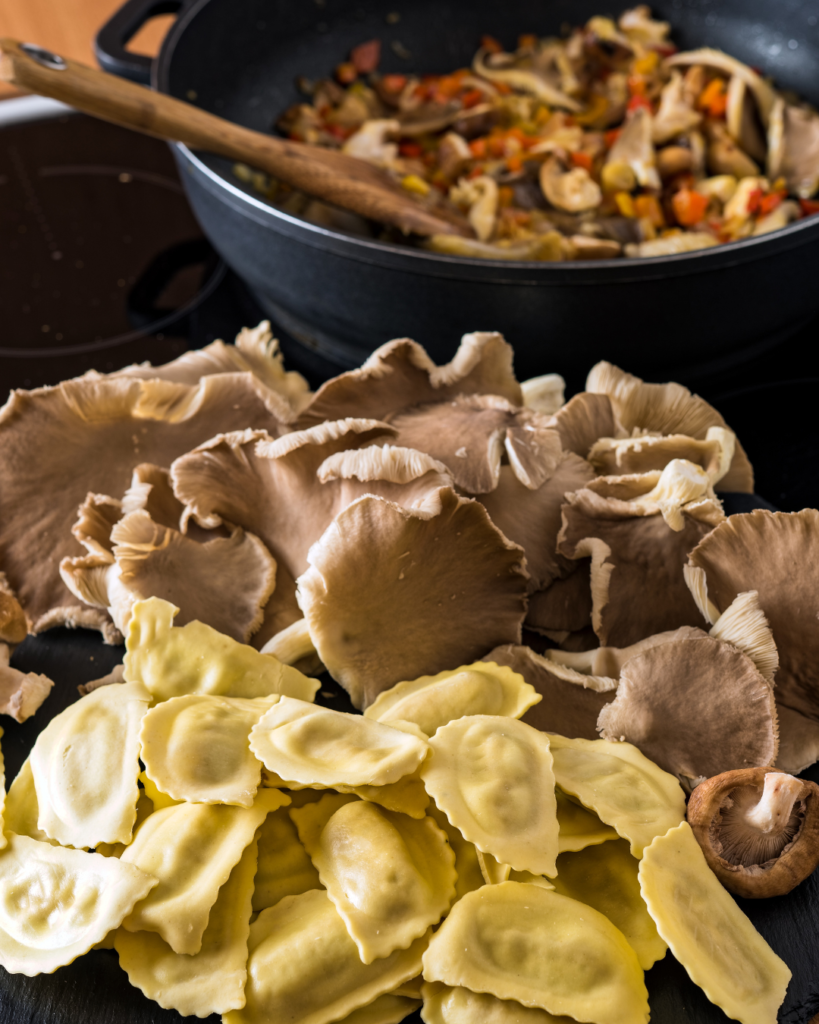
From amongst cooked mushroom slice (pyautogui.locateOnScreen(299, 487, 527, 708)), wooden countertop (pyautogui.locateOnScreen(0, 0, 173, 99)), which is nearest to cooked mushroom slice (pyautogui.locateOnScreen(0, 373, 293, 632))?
cooked mushroom slice (pyautogui.locateOnScreen(299, 487, 527, 708))

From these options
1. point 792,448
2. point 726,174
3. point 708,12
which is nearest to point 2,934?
point 792,448

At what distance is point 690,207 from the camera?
1.17 metres

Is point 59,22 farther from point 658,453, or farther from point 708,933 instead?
point 708,933

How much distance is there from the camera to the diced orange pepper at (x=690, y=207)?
45.9 inches

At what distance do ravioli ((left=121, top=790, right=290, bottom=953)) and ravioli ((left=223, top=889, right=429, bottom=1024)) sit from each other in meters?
0.05

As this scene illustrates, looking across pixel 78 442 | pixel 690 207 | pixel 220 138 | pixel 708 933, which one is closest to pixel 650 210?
pixel 690 207

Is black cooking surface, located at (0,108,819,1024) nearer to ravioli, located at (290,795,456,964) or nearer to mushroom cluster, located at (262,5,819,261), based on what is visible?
ravioli, located at (290,795,456,964)

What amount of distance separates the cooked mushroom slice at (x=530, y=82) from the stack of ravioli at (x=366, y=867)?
972 millimetres

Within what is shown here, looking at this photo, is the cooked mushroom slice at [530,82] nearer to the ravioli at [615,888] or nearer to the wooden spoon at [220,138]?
the wooden spoon at [220,138]

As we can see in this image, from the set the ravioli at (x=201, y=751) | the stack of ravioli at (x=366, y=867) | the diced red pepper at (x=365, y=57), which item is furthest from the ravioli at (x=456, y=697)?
the diced red pepper at (x=365, y=57)

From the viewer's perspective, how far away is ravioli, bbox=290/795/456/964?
1.97 ft

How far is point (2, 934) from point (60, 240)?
1017 mm

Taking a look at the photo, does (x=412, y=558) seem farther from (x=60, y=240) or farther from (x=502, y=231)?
(x=60, y=240)

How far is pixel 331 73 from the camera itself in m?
1.43
